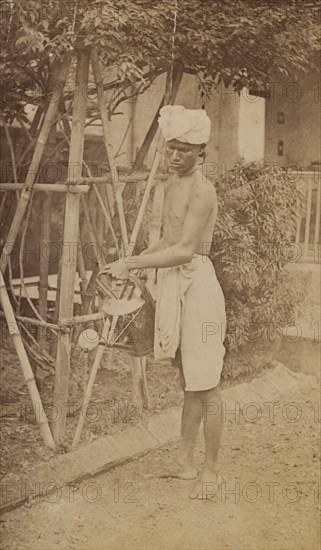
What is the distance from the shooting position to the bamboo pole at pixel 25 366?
3.85m

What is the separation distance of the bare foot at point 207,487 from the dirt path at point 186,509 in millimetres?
20

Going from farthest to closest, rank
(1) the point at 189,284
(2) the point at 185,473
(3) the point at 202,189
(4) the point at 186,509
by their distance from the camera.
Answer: (2) the point at 185,473 < (4) the point at 186,509 < (1) the point at 189,284 < (3) the point at 202,189

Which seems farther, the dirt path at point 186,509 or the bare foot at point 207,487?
the bare foot at point 207,487

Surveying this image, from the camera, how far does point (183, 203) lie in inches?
126

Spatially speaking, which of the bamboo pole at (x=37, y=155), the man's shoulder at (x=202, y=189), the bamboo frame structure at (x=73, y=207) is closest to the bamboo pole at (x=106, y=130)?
the bamboo frame structure at (x=73, y=207)

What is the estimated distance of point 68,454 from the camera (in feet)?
12.8

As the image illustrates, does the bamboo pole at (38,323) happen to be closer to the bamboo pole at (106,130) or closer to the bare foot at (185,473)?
the bamboo pole at (106,130)

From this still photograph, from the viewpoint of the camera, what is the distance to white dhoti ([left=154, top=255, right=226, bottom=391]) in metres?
3.33

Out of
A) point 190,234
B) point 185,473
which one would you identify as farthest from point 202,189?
point 185,473

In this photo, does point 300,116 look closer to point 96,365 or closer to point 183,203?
point 183,203

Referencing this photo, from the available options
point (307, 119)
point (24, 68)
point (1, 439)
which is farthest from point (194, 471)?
point (24, 68)

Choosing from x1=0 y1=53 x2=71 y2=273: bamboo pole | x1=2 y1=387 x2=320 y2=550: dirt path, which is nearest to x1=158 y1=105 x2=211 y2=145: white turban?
x1=0 y1=53 x2=71 y2=273: bamboo pole

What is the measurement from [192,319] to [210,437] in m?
0.67

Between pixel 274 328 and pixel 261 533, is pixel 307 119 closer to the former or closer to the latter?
pixel 274 328
